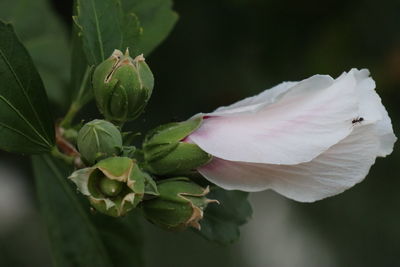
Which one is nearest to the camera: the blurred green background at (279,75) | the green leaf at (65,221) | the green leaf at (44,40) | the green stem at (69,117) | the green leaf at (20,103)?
the green leaf at (20,103)

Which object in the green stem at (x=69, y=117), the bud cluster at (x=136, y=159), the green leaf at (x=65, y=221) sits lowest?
the green leaf at (x=65, y=221)

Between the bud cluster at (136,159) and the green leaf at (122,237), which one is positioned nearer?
the bud cluster at (136,159)

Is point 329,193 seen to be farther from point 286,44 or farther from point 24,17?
point 286,44

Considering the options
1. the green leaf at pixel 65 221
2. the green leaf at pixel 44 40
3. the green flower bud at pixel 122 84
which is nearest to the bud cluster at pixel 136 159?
the green flower bud at pixel 122 84

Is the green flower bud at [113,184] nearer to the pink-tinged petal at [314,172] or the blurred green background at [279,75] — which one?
the pink-tinged petal at [314,172]

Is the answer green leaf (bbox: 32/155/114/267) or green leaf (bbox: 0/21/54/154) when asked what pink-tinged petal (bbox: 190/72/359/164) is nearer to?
green leaf (bbox: 0/21/54/154)

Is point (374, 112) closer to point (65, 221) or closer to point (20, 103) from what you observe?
point (20, 103)
